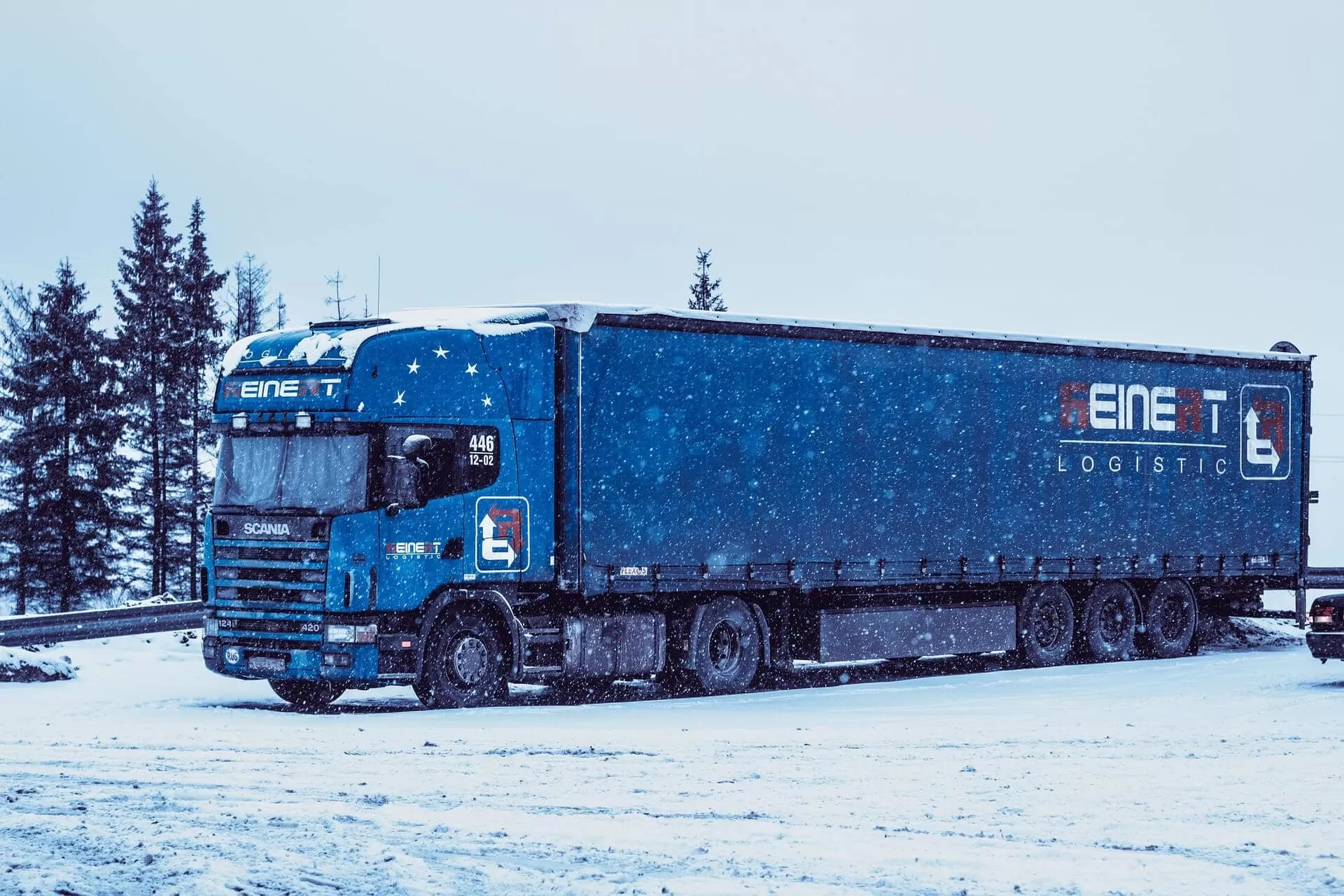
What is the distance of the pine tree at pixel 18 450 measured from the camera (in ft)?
165

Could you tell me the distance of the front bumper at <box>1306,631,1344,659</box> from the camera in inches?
738

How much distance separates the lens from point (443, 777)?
12.5 m

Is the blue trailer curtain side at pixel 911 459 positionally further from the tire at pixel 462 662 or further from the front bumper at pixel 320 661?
the front bumper at pixel 320 661

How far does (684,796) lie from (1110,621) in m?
14.4

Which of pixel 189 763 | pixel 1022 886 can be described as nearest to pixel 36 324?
pixel 189 763

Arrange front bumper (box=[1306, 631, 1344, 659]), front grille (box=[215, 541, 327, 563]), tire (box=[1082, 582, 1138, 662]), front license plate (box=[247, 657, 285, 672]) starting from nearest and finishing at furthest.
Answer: front grille (box=[215, 541, 327, 563]), front license plate (box=[247, 657, 285, 672]), front bumper (box=[1306, 631, 1344, 659]), tire (box=[1082, 582, 1138, 662])

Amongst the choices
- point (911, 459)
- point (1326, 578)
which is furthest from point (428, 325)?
point (1326, 578)

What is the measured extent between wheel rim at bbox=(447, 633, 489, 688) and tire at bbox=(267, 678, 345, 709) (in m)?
1.28

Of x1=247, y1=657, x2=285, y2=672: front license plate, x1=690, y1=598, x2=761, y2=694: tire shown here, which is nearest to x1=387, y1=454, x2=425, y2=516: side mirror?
x1=247, y1=657, x2=285, y2=672: front license plate

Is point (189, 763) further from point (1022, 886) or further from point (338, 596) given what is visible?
point (1022, 886)

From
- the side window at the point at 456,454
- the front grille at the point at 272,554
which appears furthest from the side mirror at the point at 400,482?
the front grille at the point at 272,554

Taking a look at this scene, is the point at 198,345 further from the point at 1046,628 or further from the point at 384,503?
the point at 384,503

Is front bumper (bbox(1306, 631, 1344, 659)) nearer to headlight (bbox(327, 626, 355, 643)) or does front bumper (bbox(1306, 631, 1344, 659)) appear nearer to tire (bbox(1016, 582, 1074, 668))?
tire (bbox(1016, 582, 1074, 668))

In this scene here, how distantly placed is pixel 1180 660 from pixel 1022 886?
54.8 feet
